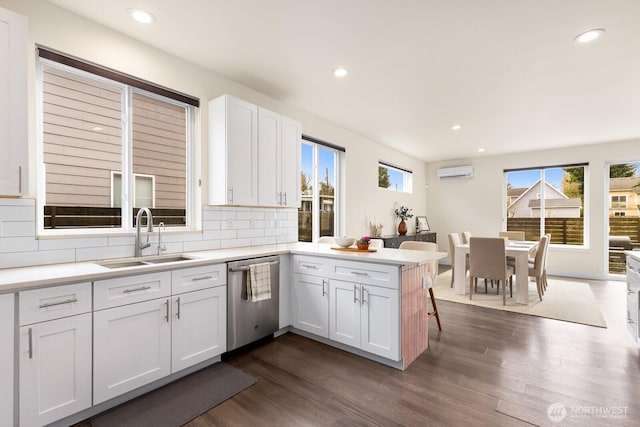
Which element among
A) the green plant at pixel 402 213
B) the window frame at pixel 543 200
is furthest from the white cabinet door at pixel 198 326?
the window frame at pixel 543 200

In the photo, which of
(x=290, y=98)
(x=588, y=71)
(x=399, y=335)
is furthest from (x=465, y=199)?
(x=399, y=335)

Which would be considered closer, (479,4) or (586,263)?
(479,4)

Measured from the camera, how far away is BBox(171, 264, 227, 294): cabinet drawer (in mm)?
2256

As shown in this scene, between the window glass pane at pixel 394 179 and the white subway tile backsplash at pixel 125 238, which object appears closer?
the white subway tile backsplash at pixel 125 238

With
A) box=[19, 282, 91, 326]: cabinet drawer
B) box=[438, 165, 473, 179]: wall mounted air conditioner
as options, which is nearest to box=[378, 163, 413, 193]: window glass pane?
box=[438, 165, 473, 179]: wall mounted air conditioner

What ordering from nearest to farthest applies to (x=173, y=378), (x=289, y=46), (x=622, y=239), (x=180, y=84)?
(x=173, y=378) → (x=289, y=46) → (x=180, y=84) → (x=622, y=239)

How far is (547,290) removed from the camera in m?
5.04

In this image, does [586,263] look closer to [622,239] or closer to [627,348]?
[622,239]

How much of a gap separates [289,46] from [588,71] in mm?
2974

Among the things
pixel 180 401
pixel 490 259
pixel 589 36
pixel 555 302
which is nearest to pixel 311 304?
pixel 180 401

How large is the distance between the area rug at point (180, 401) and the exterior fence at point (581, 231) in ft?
22.8

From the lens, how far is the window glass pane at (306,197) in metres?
4.49

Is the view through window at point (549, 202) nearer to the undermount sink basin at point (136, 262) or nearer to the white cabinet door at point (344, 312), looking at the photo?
the white cabinet door at point (344, 312)

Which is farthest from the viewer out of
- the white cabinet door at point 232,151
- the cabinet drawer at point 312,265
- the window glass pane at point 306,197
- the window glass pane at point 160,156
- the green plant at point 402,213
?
the green plant at point 402,213
